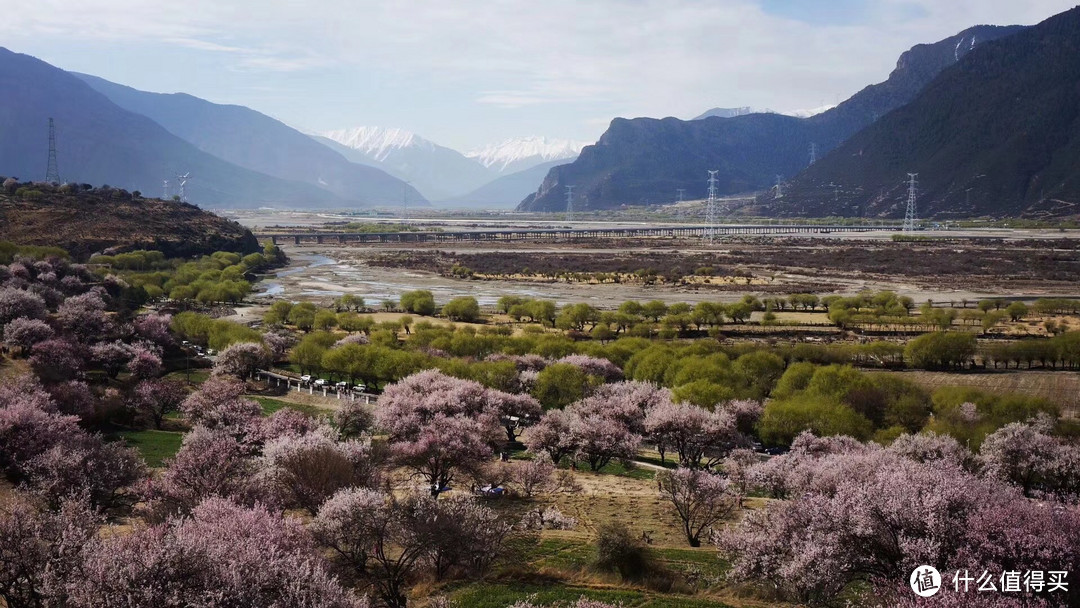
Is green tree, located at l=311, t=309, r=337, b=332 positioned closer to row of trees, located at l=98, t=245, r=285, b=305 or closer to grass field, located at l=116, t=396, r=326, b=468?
row of trees, located at l=98, t=245, r=285, b=305

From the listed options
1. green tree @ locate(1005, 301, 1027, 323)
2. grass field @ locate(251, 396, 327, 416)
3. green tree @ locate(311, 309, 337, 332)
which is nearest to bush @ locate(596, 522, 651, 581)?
grass field @ locate(251, 396, 327, 416)

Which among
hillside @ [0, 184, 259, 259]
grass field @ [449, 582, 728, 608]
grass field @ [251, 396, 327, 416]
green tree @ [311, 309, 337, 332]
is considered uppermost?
hillside @ [0, 184, 259, 259]

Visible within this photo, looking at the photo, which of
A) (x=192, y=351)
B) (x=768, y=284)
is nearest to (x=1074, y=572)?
(x=192, y=351)

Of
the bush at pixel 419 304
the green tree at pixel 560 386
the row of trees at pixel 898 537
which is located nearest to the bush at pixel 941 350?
the green tree at pixel 560 386

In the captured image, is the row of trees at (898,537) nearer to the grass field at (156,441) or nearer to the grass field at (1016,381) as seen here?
the grass field at (156,441)

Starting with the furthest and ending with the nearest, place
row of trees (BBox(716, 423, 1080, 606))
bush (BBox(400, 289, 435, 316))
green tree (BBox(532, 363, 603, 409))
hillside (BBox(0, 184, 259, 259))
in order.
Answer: hillside (BBox(0, 184, 259, 259))
bush (BBox(400, 289, 435, 316))
green tree (BBox(532, 363, 603, 409))
row of trees (BBox(716, 423, 1080, 606))

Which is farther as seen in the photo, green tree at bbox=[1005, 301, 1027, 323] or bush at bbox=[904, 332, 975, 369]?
green tree at bbox=[1005, 301, 1027, 323]

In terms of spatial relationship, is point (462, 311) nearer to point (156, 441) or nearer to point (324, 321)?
point (324, 321)
